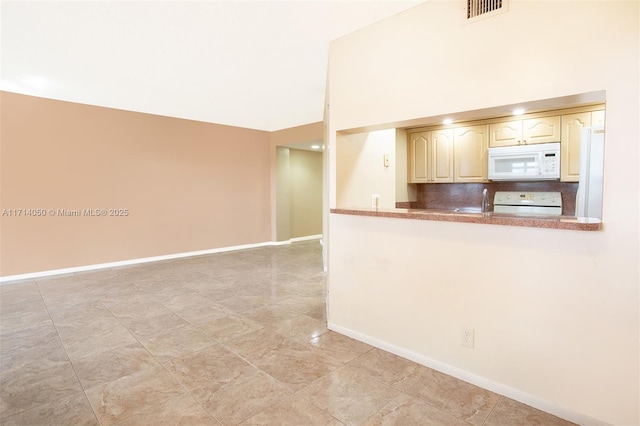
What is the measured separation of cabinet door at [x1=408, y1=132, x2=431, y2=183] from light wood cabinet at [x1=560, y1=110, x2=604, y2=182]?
5.29ft

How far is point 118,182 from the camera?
5527 millimetres

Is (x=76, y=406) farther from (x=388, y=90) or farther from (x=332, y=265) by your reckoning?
(x=388, y=90)

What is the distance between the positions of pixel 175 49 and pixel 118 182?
3.30m

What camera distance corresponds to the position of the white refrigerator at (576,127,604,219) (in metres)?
2.61

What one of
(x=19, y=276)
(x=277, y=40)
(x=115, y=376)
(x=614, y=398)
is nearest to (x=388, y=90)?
(x=277, y=40)

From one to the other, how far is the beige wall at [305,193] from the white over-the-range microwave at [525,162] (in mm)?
5065

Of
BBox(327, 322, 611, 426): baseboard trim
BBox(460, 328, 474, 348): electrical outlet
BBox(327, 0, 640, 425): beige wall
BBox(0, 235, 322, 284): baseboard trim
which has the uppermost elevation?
BBox(327, 0, 640, 425): beige wall

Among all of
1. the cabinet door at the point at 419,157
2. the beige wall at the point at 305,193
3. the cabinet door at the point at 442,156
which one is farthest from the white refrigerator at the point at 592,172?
the beige wall at the point at 305,193

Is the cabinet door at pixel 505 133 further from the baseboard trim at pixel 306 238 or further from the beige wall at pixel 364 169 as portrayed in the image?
the baseboard trim at pixel 306 238

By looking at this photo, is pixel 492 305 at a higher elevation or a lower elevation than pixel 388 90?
lower

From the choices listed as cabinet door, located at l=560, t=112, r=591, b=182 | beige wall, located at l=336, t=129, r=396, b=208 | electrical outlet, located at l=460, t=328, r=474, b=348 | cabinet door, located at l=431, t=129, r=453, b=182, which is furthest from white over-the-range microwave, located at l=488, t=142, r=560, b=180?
electrical outlet, located at l=460, t=328, r=474, b=348

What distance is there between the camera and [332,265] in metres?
3.01

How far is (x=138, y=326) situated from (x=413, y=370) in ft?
8.57

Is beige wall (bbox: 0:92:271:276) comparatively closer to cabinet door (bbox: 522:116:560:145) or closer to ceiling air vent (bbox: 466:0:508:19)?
cabinet door (bbox: 522:116:560:145)
